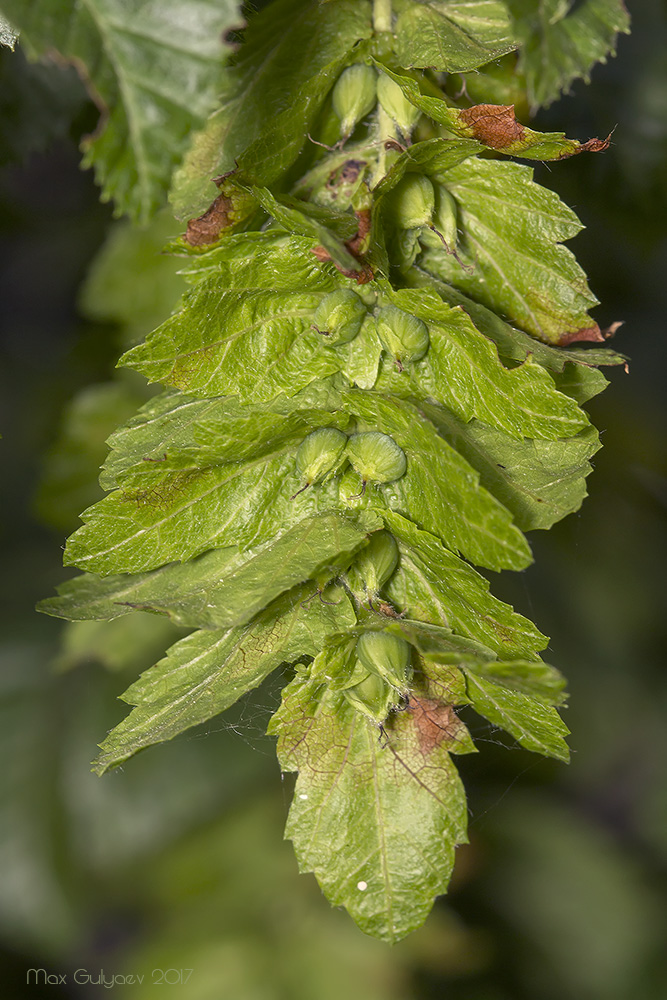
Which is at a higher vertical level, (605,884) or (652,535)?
(652,535)

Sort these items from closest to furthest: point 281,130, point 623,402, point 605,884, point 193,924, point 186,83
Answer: point 186,83 → point 281,130 → point 623,402 → point 193,924 → point 605,884

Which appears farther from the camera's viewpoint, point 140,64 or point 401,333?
point 401,333

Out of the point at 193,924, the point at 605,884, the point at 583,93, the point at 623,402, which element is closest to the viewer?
the point at 583,93

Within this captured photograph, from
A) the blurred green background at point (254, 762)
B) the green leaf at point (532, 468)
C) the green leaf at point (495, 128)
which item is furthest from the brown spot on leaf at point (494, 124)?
the blurred green background at point (254, 762)

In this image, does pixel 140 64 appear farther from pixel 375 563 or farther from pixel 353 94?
pixel 375 563

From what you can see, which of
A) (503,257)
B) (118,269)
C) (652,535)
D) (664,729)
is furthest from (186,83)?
(664,729)

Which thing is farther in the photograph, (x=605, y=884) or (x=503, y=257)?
(x=605, y=884)

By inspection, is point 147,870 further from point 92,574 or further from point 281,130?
point 281,130

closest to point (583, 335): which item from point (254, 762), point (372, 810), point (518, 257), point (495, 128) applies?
point (518, 257)
